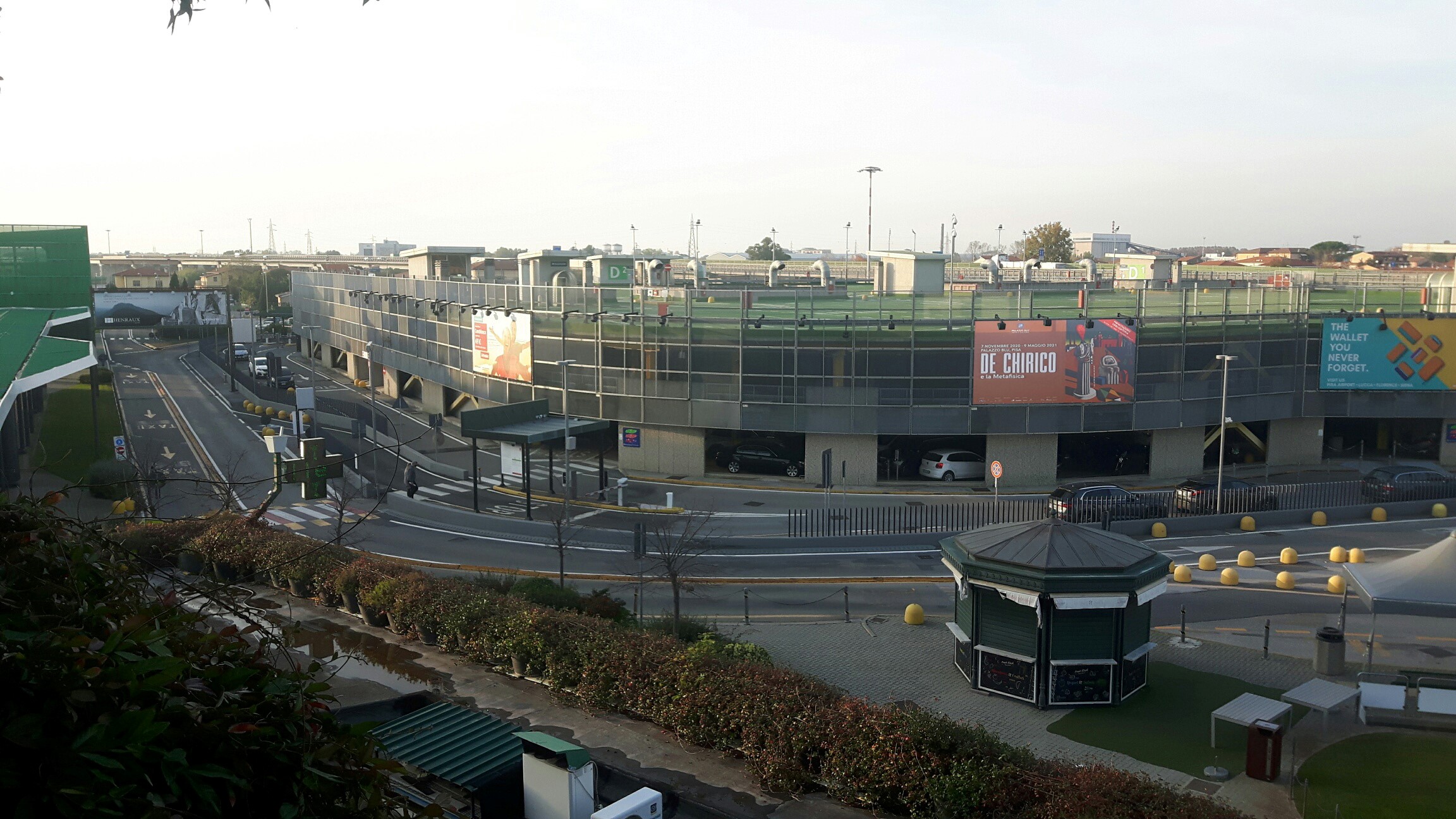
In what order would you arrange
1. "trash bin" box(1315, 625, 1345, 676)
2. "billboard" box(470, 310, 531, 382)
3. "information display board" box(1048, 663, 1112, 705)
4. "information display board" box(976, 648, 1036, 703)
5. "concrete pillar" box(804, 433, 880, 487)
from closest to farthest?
"information display board" box(1048, 663, 1112, 705) → "information display board" box(976, 648, 1036, 703) → "trash bin" box(1315, 625, 1345, 676) → "concrete pillar" box(804, 433, 880, 487) → "billboard" box(470, 310, 531, 382)

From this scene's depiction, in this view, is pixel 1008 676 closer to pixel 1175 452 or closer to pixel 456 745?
pixel 456 745

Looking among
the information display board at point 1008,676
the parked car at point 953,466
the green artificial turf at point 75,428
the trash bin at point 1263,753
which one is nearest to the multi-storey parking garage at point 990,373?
the parked car at point 953,466

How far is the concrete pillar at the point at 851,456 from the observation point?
37.2 m

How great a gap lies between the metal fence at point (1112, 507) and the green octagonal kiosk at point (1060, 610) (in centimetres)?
1230

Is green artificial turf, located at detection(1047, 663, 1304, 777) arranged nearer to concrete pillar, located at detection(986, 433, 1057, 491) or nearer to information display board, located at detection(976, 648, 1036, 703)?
information display board, located at detection(976, 648, 1036, 703)

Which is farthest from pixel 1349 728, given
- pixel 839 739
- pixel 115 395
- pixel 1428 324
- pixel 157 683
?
pixel 115 395

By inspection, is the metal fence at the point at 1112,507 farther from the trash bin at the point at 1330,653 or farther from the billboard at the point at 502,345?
the billboard at the point at 502,345

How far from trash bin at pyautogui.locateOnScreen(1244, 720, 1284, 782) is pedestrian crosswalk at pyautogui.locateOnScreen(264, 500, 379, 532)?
23.5 m

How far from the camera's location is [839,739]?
12.4 m

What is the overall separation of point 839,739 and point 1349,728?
8.32m

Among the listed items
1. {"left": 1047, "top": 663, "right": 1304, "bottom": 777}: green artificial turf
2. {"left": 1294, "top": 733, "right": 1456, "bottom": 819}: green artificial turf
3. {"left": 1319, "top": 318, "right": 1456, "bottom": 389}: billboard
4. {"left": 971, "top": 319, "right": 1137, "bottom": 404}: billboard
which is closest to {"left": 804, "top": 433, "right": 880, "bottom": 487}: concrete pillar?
{"left": 971, "top": 319, "right": 1137, "bottom": 404}: billboard

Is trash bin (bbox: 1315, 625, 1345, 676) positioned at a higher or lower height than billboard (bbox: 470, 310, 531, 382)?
lower

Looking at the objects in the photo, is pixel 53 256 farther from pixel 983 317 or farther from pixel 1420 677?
pixel 1420 677

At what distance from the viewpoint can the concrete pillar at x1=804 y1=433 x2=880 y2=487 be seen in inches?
1465
